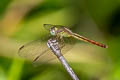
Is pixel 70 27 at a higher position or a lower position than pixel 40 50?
lower

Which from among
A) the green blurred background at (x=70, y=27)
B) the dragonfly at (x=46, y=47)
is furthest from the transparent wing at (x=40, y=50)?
the green blurred background at (x=70, y=27)

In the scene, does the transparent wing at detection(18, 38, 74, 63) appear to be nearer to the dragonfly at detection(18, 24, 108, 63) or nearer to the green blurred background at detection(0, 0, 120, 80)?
the dragonfly at detection(18, 24, 108, 63)

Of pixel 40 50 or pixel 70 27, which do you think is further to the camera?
pixel 70 27

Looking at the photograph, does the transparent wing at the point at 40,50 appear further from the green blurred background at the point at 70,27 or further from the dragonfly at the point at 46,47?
the green blurred background at the point at 70,27

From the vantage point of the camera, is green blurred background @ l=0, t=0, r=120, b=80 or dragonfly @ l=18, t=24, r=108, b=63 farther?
green blurred background @ l=0, t=0, r=120, b=80

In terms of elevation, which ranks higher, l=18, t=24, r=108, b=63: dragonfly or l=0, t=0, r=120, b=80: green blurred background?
l=18, t=24, r=108, b=63: dragonfly

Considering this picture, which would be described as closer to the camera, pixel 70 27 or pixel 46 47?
pixel 46 47

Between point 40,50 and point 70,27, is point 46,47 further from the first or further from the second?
point 70,27

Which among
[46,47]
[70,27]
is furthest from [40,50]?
[70,27]

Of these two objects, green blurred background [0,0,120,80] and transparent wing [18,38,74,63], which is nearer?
transparent wing [18,38,74,63]

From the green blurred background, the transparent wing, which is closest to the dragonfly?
the transparent wing
